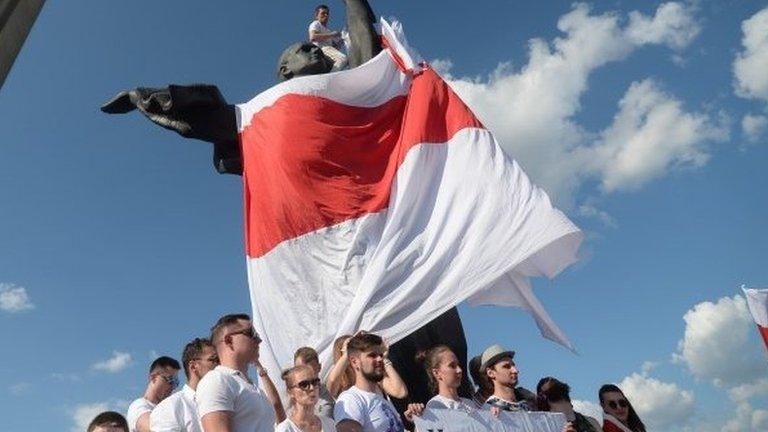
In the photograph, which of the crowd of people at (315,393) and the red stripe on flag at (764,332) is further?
the red stripe on flag at (764,332)

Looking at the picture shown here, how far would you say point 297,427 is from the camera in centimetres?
436

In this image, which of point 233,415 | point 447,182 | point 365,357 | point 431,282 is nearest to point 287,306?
point 431,282

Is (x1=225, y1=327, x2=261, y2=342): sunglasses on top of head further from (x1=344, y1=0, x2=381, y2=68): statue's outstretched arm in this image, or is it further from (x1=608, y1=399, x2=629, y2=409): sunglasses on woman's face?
(x1=344, y1=0, x2=381, y2=68): statue's outstretched arm

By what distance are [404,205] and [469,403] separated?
3.08 meters

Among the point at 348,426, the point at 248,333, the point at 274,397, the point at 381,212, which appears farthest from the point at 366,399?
the point at 381,212

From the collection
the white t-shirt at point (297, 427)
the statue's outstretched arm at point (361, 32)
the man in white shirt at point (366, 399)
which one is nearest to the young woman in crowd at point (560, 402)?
the man in white shirt at point (366, 399)

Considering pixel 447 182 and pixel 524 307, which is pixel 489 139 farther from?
pixel 524 307

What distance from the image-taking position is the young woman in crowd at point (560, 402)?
5863mm

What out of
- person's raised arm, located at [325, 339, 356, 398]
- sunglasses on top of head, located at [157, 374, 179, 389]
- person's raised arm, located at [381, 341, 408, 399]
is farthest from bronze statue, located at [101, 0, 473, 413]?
sunglasses on top of head, located at [157, 374, 179, 389]

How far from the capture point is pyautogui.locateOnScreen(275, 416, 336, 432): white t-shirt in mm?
4316

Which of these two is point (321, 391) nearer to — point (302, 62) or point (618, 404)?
point (618, 404)

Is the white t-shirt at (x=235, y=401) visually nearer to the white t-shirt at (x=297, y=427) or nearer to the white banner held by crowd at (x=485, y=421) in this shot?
the white t-shirt at (x=297, y=427)

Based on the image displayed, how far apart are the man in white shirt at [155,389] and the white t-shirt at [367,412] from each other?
5.19ft

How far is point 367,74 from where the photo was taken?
9.20m
